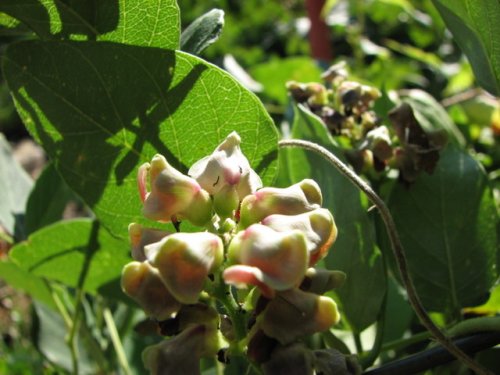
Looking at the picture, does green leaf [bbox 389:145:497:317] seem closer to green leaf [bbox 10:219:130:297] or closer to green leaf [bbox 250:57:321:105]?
green leaf [bbox 10:219:130:297]

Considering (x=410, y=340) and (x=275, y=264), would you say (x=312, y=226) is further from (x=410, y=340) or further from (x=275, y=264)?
(x=410, y=340)

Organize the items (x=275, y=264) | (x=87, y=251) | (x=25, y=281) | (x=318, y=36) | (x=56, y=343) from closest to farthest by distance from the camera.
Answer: (x=275, y=264)
(x=87, y=251)
(x=25, y=281)
(x=56, y=343)
(x=318, y=36)

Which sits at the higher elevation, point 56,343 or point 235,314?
point 235,314

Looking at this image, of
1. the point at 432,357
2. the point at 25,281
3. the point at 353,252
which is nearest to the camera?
the point at 432,357

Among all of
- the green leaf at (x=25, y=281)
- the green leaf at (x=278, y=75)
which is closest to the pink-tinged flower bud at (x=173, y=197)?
the green leaf at (x=25, y=281)

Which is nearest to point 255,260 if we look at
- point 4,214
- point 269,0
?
point 4,214


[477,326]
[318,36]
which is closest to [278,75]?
[318,36]
